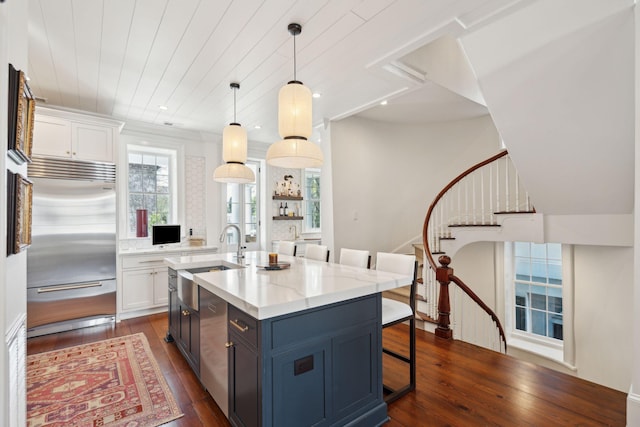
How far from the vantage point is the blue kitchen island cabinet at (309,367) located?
1.53m

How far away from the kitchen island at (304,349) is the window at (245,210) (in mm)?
3480

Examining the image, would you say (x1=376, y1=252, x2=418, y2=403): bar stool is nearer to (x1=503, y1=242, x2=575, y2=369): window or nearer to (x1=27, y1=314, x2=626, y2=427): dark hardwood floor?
(x1=27, y1=314, x2=626, y2=427): dark hardwood floor

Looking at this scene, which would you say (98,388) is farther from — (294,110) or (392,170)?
(392,170)

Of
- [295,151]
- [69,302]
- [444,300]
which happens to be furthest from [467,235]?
[69,302]

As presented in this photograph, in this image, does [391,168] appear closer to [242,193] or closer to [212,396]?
[242,193]

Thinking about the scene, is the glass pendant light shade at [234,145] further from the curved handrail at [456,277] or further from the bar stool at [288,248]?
the curved handrail at [456,277]

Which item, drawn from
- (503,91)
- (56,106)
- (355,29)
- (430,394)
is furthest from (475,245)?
(56,106)

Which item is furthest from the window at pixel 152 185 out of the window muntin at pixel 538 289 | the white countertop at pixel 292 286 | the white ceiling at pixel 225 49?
the window muntin at pixel 538 289

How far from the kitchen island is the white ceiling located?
1849 mm

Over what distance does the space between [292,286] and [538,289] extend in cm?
453

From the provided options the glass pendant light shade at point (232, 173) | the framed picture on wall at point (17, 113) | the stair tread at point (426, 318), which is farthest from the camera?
the stair tread at point (426, 318)

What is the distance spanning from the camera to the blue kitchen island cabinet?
153 cm

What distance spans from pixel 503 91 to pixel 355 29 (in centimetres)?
153

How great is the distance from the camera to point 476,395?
2.23 m
